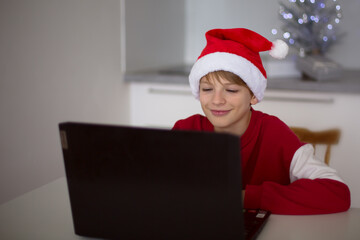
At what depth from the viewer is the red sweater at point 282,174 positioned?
999 millimetres

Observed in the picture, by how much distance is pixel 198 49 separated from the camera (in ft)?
10.1

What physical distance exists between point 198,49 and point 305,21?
0.82m

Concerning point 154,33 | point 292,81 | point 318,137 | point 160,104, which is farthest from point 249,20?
point 318,137

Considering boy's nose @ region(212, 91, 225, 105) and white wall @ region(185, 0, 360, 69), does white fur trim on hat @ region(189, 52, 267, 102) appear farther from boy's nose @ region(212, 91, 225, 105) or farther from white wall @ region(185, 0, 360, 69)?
white wall @ region(185, 0, 360, 69)

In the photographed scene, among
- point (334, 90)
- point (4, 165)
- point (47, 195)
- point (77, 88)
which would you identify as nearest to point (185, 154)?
point (47, 195)

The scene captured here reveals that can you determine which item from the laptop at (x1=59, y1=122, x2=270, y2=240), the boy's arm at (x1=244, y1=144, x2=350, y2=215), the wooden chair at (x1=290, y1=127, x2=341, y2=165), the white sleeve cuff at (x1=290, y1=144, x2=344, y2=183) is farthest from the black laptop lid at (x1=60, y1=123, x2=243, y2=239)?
the wooden chair at (x1=290, y1=127, x2=341, y2=165)

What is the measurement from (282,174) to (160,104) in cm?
126

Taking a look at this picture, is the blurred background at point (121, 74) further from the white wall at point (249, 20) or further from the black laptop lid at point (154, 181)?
the black laptop lid at point (154, 181)

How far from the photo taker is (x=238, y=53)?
1211 mm

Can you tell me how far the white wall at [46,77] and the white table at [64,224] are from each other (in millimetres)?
707

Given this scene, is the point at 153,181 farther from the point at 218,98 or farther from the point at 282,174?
the point at 282,174

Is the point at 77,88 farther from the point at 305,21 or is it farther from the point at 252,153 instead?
the point at 305,21

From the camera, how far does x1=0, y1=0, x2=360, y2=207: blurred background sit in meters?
1.72

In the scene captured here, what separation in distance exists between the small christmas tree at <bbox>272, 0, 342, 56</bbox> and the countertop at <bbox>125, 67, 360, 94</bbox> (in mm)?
227
